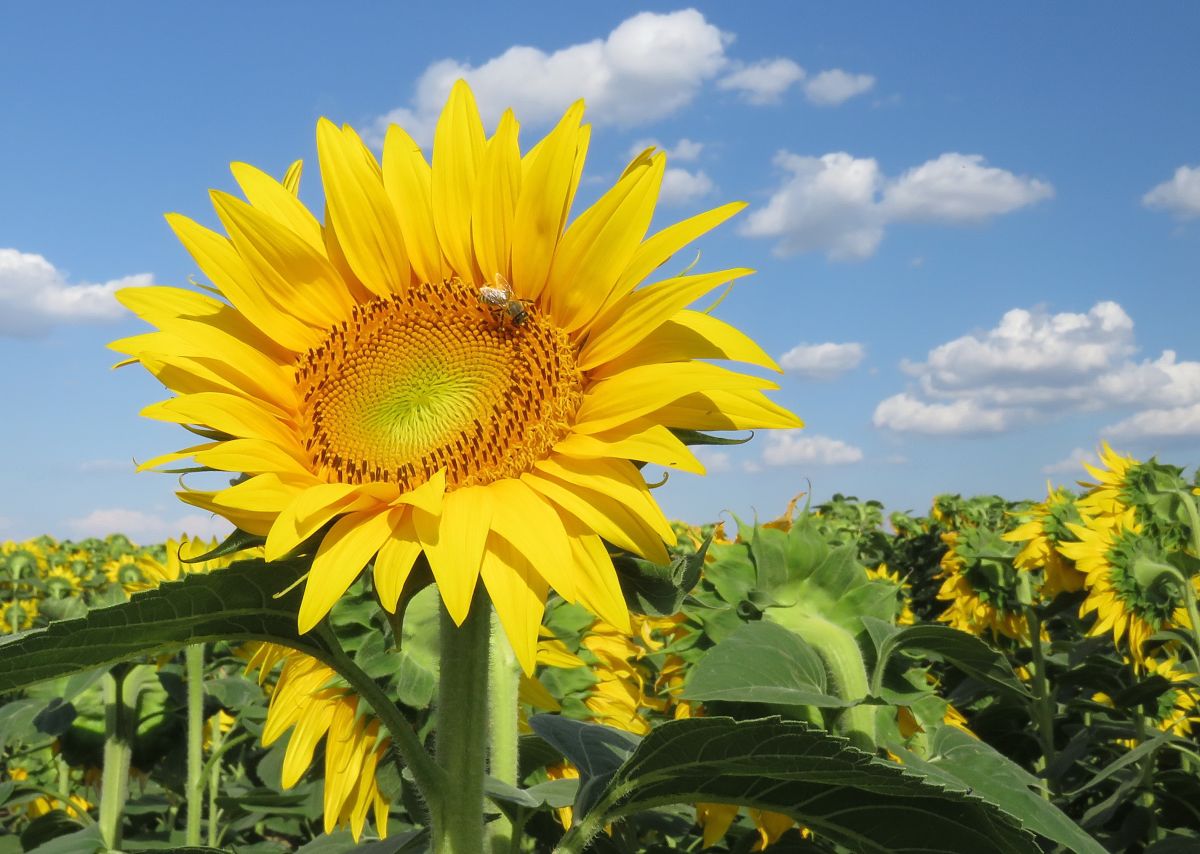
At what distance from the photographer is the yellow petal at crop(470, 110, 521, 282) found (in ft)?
4.64

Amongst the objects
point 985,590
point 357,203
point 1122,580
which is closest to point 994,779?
point 357,203

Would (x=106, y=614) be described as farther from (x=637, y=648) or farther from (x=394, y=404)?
(x=637, y=648)

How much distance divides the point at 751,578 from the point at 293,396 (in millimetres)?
1059

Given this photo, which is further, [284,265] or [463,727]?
[284,265]

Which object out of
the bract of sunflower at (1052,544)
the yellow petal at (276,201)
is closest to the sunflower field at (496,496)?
the yellow petal at (276,201)

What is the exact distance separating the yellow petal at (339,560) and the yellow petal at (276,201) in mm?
442

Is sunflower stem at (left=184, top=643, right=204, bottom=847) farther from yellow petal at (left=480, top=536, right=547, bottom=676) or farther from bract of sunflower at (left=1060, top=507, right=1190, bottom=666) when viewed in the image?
bract of sunflower at (left=1060, top=507, right=1190, bottom=666)

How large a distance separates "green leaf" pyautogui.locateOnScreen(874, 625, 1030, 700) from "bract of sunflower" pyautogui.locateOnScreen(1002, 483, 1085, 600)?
7.71 ft

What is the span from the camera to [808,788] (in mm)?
1367

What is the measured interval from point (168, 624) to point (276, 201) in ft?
1.94

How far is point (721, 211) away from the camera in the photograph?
1342 millimetres

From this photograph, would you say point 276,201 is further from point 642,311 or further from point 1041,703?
point 1041,703

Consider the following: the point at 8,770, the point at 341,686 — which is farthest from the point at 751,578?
the point at 8,770

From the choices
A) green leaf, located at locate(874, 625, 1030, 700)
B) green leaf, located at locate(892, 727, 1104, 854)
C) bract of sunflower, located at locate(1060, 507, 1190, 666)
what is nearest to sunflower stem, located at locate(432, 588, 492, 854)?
green leaf, located at locate(892, 727, 1104, 854)
